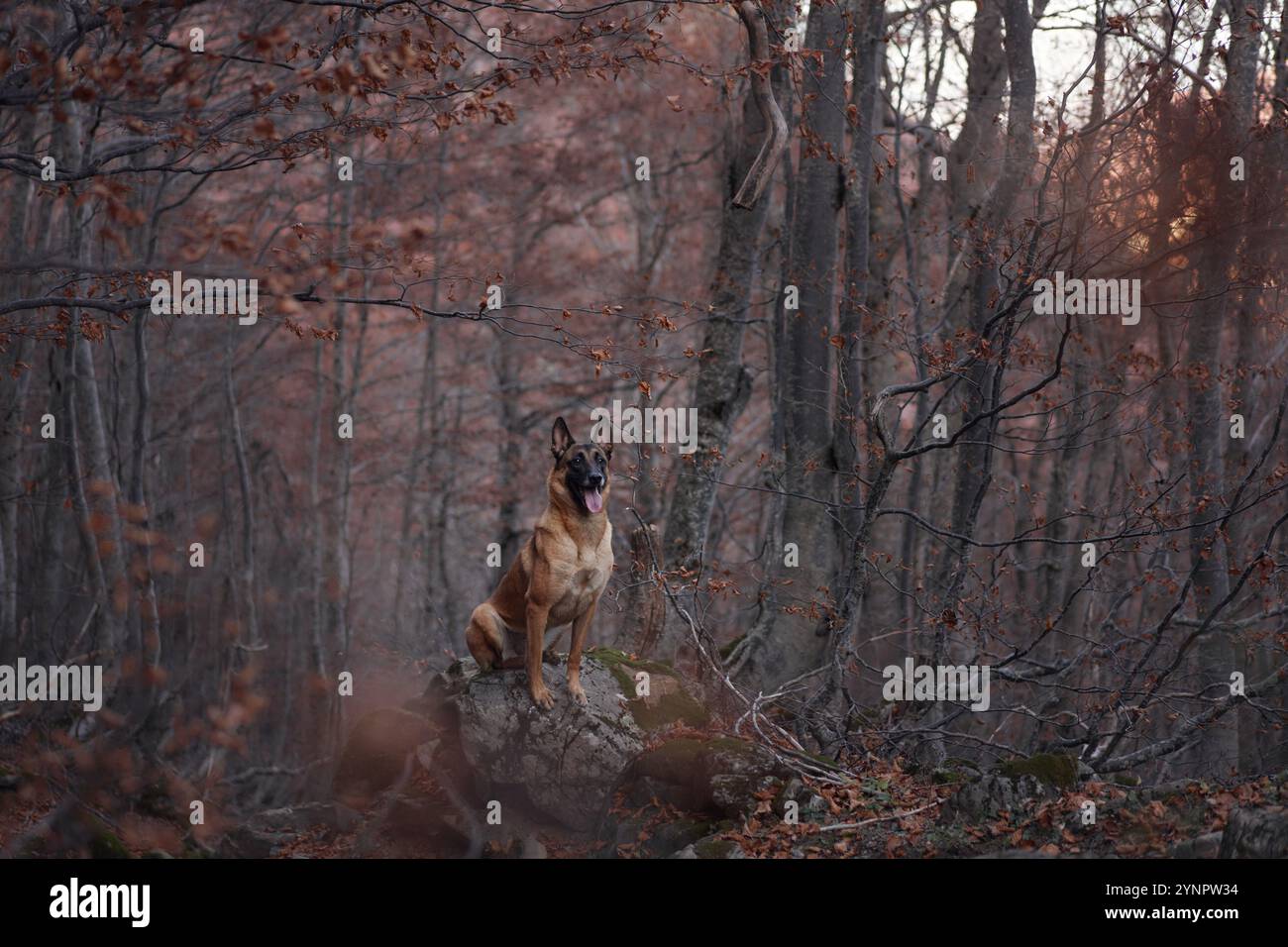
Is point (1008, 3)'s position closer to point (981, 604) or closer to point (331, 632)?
point (981, 604)

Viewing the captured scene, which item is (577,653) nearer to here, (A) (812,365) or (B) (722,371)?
(A) (812,365)

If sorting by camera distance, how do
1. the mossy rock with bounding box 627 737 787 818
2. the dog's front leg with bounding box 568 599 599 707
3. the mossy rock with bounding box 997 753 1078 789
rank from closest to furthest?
the mossy rock with bounding box 997 753 1078 789 < the mossy rock with bounding box 627 737 787 818 < the dog's front leg with bounding box 568 599 599 707

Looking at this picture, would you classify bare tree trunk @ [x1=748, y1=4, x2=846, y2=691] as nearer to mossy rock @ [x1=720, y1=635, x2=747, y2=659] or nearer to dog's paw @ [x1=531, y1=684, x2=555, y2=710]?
mossy rock @ [x1=720, y1=635, x2=747, y2=659]

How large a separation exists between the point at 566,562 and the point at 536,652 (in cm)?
71

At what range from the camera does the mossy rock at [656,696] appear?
927cm

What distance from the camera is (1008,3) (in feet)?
40.1

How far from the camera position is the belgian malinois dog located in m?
8.62

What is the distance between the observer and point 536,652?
8.73 meters

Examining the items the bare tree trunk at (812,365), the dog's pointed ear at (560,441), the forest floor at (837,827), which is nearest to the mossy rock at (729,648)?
the bare tree trunk at (812,365)

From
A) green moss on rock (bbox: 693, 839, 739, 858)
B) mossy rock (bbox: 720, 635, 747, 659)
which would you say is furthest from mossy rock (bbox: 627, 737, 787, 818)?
mossy rock (bbox: 720, 635, 747, 659)

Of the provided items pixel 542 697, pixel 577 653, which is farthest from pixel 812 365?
pixel 542 697

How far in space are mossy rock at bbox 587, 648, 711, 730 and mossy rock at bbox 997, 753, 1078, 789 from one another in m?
2.43
